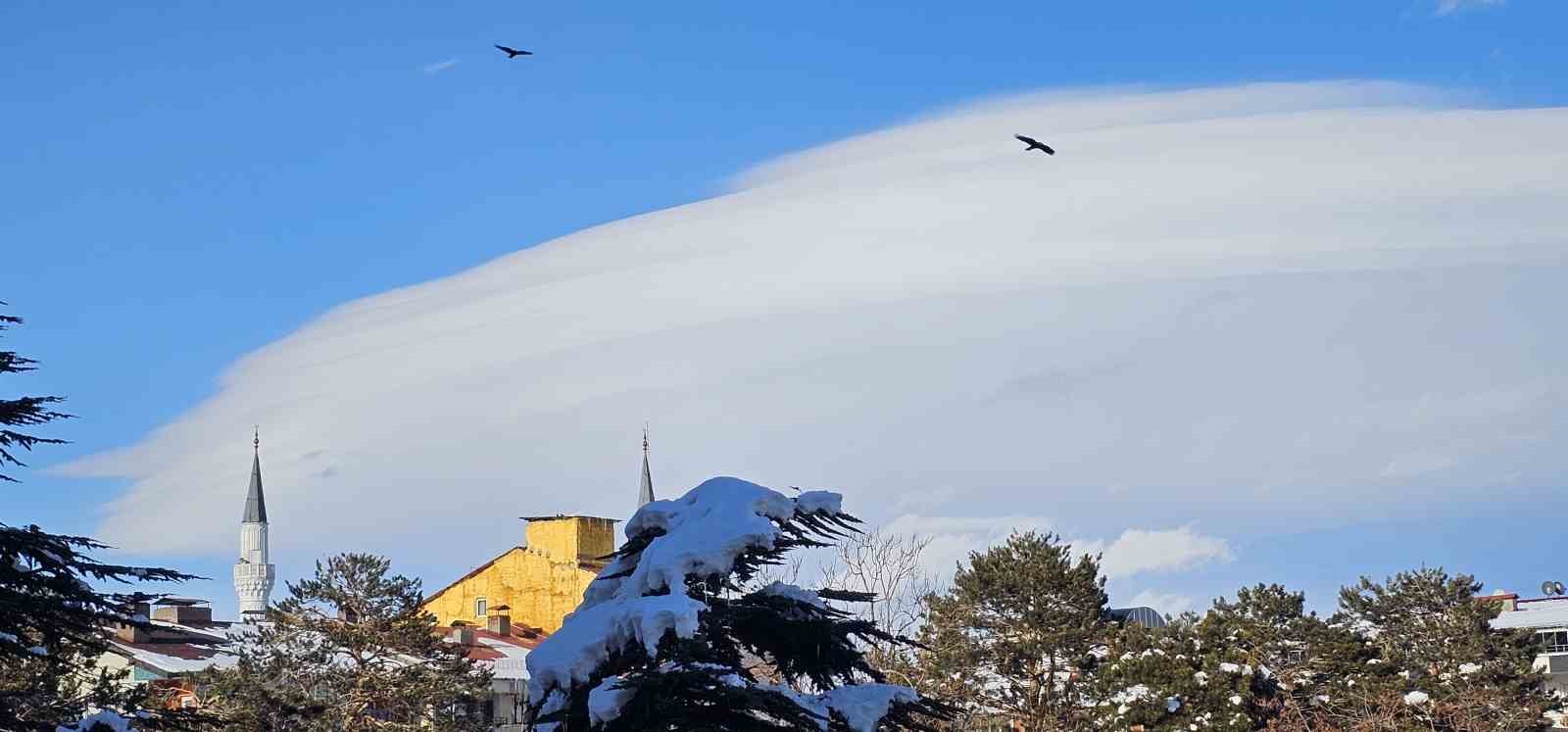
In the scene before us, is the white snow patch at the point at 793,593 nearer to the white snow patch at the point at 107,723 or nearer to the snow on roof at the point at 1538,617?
the white snow patch at the point at 107,723

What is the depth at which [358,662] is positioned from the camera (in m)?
42.5

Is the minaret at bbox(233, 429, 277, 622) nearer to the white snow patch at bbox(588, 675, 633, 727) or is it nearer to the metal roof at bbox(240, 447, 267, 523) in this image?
the metal roof at bbox(240, 447, 267, 523)

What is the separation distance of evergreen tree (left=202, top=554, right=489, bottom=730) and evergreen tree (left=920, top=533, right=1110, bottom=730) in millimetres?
11873

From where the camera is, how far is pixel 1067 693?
151 feet

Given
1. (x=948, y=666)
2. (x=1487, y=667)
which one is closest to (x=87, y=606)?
(x=948, y=666)

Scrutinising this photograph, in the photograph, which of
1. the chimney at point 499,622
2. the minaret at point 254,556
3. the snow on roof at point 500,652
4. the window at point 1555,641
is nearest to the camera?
the snow on roof at point 500,652

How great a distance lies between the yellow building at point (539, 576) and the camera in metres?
70.9

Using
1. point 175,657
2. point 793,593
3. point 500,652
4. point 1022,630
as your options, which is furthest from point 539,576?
point 793,593

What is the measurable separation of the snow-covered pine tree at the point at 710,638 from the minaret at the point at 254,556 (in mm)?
93076

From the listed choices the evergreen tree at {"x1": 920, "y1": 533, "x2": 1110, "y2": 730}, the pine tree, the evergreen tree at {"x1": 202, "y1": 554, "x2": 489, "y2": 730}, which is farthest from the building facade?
the pine tree

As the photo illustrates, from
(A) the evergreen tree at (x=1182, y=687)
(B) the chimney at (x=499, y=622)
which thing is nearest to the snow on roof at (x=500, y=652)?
(B) the chimney at (x=499, y=622)

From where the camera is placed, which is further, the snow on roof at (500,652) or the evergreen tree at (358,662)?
the snow on roof at (500,652)

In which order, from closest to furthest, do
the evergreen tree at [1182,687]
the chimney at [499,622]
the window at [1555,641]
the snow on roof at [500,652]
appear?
1. the evergreen tree at [1182,687]
2. the snow on roof at [500,652]
3. the chimney at [499,622]
4. the window at [1555,641]

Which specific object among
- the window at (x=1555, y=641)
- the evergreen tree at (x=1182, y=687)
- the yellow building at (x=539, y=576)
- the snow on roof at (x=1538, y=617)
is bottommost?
the evergreen tree at (x=1182, y=687)
